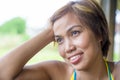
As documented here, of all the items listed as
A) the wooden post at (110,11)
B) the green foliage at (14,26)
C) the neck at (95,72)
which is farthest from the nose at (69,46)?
the green foliage at (14,26)

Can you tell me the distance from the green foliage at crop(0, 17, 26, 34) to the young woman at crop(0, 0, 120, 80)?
4.28 ft

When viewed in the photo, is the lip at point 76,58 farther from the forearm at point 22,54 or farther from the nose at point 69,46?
the forearm at point 22,54

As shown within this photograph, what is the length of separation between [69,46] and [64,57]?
0.06 metres

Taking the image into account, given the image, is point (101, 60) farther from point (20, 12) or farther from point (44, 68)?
point (20, 12)

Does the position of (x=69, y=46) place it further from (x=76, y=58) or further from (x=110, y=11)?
(x=110, y=11)

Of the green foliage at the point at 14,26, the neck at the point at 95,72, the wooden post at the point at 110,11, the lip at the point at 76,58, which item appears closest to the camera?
the lip at the point at 76,58

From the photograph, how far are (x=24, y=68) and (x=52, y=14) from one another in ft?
0.69

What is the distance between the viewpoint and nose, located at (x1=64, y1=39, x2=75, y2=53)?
0.90 metres

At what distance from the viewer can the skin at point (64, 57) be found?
91cm

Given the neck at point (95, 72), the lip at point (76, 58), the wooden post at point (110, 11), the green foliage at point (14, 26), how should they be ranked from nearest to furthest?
the lip at point (76, 58) → the neck at point (95, 72) → the wooden post at point (110, 11) → the green foliage at point (14, 26)

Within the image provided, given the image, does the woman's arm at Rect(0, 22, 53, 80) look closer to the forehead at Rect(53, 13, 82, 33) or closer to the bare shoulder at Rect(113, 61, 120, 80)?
the forehead at Rect(53, 13, 82, 33)

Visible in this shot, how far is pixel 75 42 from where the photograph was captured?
912 millimetres

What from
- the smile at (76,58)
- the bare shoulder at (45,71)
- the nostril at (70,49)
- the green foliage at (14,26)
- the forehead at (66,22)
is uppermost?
the forehead at (66,22)

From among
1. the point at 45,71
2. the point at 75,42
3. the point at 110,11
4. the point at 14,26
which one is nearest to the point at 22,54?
the point at 45,71
